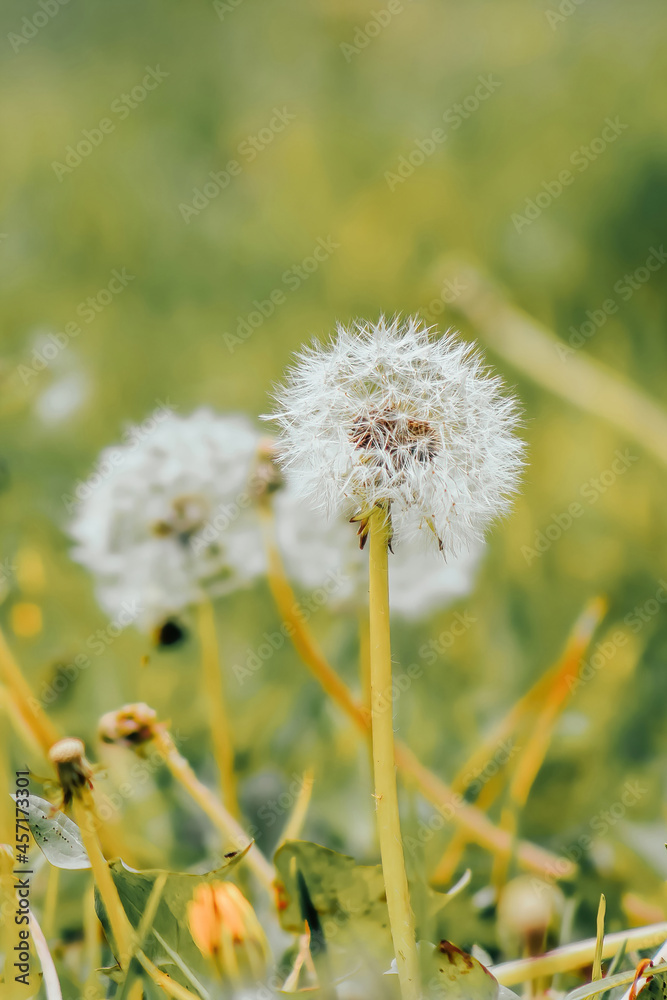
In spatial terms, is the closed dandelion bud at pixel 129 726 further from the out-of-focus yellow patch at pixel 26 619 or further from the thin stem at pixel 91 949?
the out-of-focus yellow patch at pixel 26 619

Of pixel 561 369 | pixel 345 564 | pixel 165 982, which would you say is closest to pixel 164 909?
pixel 165 982

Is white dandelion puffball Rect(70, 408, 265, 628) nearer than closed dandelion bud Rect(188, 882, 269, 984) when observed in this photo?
No

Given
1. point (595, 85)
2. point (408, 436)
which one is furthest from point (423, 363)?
point (595, 85)

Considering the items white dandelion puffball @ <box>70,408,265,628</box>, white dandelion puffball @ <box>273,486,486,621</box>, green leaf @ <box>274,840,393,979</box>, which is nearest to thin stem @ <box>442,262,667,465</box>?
white dandelion puffball @ <box>273,486,486,621</box>

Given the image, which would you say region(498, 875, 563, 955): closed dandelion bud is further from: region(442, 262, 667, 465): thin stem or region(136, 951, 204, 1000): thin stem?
region(442, 262, 667, 465): thin stem

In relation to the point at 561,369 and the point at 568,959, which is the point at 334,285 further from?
→ the point at 568,959

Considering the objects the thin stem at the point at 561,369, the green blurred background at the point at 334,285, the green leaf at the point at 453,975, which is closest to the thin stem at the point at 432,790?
the green blurred background at the point at 334,285

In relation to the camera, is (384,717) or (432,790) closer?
(384,717)

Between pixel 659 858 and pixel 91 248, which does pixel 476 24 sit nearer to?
pixel 91 248
